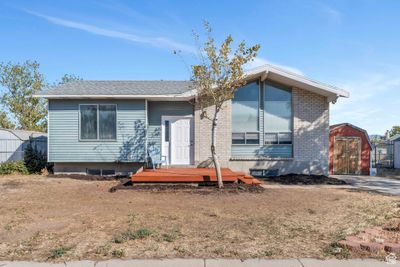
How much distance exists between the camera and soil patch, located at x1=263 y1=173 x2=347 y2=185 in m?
13.3

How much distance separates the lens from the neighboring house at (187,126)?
1490cm

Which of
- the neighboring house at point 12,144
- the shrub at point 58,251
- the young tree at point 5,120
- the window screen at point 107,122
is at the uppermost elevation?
the young tree at point 5,120

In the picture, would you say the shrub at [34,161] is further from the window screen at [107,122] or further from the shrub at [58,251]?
the shrub at [58,251]

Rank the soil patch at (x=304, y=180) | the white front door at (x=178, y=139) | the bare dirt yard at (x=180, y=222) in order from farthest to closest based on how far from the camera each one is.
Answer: the white front door at (x=178, y=139) < the soil patch at (x=304, y=180) < the bare dirt yard at (x=180, y=222)

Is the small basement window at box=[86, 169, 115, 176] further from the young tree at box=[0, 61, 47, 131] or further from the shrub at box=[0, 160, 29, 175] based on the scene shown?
the young tree at box=[0, 61, 47, 131]

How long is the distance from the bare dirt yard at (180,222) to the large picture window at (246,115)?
486 centimetres

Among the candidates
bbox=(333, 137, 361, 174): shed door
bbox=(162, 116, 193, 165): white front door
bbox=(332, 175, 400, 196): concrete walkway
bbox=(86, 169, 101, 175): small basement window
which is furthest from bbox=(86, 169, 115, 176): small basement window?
bbox=(333, 137, 361, 174): shed door

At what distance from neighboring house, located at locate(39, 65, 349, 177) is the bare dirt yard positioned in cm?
433

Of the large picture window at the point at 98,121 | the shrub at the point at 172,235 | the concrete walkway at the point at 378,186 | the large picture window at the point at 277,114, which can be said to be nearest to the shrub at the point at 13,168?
the large picture window at the point at 98,121

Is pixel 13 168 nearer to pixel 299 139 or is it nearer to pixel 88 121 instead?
pixel 88 121

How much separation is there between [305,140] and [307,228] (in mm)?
9505

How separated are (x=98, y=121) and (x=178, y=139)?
3519 millimetres

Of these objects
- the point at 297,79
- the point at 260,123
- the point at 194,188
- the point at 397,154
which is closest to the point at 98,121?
the point at 194,188

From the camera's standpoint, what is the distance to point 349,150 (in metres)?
19.9
